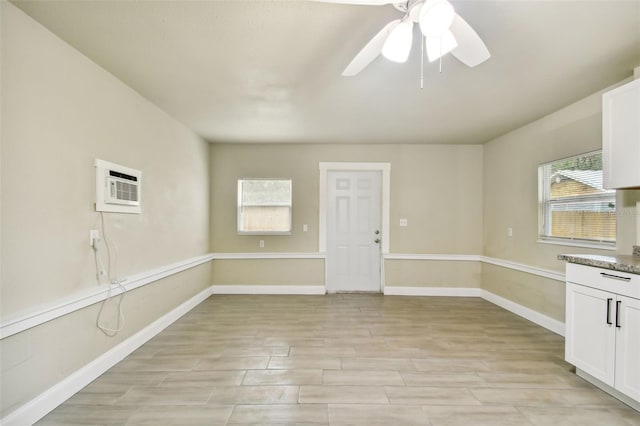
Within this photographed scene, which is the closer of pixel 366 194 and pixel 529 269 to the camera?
pixel 529 269

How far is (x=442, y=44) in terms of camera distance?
1519mm

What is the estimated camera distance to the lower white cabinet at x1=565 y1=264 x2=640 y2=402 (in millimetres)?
1873

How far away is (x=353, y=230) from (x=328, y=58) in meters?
3.07

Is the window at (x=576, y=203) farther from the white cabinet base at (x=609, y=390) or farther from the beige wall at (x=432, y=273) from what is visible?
the beige wall at (x=432, y=273)

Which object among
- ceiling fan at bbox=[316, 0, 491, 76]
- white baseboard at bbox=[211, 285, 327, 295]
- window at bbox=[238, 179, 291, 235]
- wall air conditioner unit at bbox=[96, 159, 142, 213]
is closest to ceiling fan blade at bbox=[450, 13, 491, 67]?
ceiling fan at bbox=[316, 0, 491, 76]

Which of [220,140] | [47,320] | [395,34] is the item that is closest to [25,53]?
[47,320]

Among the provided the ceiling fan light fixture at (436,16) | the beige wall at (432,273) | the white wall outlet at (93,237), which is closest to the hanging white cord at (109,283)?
the white wall outlet at (93,237)

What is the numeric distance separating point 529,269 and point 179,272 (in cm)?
429

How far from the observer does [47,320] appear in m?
1.83

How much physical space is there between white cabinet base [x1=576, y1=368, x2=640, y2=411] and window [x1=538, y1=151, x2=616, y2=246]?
121cm

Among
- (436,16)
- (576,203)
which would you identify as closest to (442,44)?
(436,16)

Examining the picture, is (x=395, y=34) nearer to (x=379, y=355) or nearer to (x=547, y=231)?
(x=379, y=355)

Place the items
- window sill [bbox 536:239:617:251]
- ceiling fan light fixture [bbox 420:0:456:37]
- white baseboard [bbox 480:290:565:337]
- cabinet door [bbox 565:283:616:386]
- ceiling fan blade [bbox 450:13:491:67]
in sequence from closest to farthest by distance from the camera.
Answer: ceiling fan light fixture [bbox 420:0:456:37] < ceiling fan blade [bbox 450:13:491:67] < cabinet door [bbox 565:283:616:386] < window sill [bbox 536:239:617:251] < white baseboard [bbox 480:290:565:337]

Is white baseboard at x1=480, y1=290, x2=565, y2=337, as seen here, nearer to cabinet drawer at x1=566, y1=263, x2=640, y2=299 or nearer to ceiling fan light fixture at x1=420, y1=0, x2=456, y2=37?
cabinet drawer at x1=566, y1=263, x2=640, y2=299
